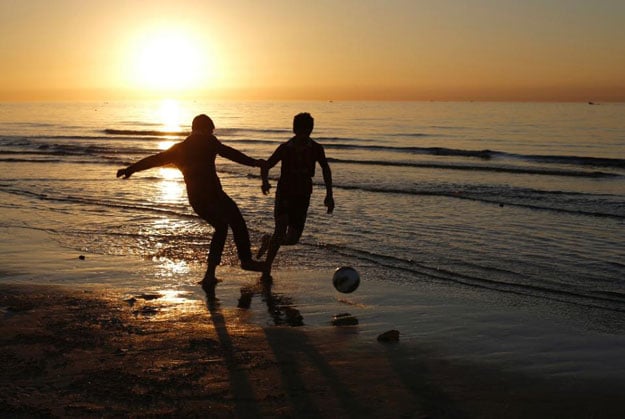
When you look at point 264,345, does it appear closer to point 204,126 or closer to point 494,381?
point 494,381

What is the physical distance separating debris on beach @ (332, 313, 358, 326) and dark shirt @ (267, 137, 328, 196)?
1.59 m

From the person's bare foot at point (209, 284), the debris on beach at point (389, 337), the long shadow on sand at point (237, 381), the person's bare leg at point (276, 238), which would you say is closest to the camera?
the long shadow on sand at point (237, 381)

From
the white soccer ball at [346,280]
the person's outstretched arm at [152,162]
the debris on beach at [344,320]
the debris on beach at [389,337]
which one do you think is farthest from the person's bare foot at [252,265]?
the debris on beach at [389,337]

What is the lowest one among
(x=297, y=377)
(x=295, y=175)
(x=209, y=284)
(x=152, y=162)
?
(x=209, y=284)

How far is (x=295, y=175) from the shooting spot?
744cm

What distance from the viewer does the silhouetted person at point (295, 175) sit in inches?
288

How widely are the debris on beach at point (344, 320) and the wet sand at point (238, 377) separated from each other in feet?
0.48

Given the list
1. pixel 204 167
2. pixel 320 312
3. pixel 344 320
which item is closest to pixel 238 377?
pixel 344 320

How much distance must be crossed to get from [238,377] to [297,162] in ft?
10.4

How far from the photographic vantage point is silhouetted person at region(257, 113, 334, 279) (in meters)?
7.32

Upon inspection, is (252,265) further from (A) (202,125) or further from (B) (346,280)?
(A) (202,125)

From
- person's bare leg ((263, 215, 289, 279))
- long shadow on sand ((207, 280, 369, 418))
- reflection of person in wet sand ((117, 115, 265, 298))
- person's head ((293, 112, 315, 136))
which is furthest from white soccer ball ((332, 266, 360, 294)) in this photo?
person's head ((293, 112, 315, 136))

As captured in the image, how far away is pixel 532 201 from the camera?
671 inches

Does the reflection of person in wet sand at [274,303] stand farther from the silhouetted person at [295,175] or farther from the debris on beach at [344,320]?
the silhouetted person at [295,175]
